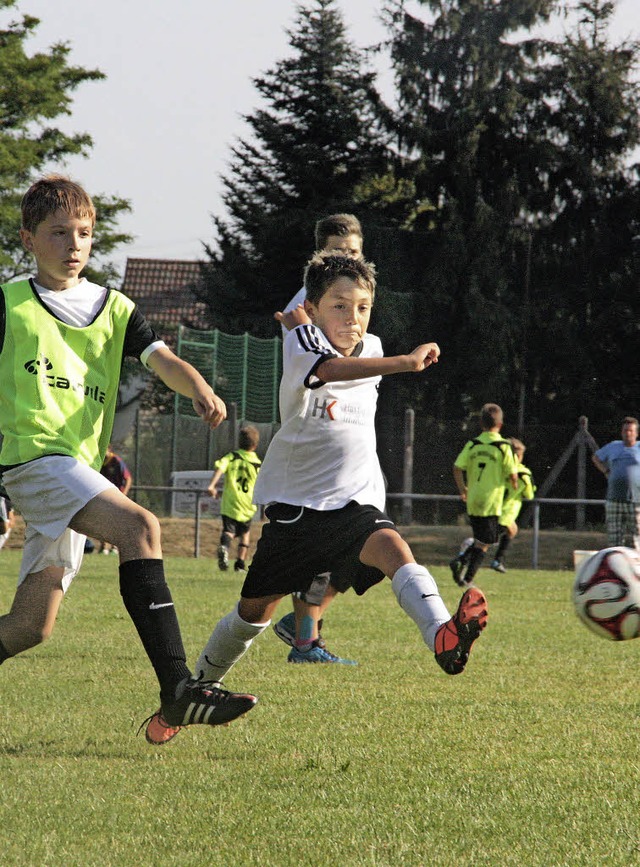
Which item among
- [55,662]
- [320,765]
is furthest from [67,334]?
[55,662]

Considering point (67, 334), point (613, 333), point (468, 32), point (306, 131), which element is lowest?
point (67, 334)

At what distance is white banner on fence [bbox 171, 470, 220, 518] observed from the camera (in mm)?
24152

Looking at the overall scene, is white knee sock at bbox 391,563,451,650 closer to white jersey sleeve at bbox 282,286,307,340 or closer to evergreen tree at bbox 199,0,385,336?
white jersey sleeve at bbox 282,286,307,340

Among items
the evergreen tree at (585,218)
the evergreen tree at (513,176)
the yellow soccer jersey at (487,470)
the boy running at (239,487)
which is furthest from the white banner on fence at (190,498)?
the evergreen tree at (585,218)

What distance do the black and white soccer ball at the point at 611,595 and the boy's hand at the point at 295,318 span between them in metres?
1.53

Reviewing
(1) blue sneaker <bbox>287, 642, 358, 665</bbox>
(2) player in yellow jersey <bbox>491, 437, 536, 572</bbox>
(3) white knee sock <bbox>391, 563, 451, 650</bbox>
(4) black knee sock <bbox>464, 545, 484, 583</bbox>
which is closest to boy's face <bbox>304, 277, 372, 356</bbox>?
(3) white knee sock <bbox>391, 563, 451, 650</bbox>

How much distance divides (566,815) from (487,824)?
279 mm

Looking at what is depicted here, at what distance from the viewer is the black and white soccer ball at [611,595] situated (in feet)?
14.2

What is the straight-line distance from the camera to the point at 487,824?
3652 mm

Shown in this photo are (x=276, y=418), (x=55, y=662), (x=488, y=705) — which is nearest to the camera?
(x=488, y=705)

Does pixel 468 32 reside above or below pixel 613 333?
above

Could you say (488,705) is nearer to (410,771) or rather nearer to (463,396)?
(410,771)

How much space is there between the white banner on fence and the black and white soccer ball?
18.6 metres

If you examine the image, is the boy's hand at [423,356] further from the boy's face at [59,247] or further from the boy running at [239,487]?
the boy running at [239,487]
